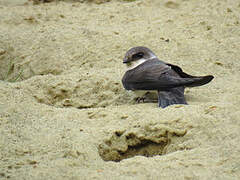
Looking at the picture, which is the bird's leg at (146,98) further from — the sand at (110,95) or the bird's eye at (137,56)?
the bird's eye at (137,56)

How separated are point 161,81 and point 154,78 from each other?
0.07 m

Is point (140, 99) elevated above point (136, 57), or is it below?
below

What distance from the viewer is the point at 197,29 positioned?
4941mm

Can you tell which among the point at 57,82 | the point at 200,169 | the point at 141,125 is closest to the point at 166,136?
the point at 141,125

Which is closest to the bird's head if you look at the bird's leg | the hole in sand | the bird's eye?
the bird's eye

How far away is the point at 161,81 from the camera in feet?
11.2

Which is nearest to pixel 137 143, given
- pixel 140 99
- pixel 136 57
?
pixel 140 99

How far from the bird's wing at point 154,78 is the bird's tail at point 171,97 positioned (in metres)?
0.05

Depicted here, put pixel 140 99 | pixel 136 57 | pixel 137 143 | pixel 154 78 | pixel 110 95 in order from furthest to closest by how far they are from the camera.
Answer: pixel 136 57
pixel 110 95
pixel 140 99
pixel 154 78
pixel 137 143

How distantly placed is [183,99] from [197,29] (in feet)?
6.12

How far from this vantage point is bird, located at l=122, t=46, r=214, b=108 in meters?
3.33

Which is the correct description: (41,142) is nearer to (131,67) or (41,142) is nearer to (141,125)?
(141,125)

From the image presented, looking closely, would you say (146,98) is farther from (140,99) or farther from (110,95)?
(110,95)

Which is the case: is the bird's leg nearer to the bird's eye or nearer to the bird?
the bird
